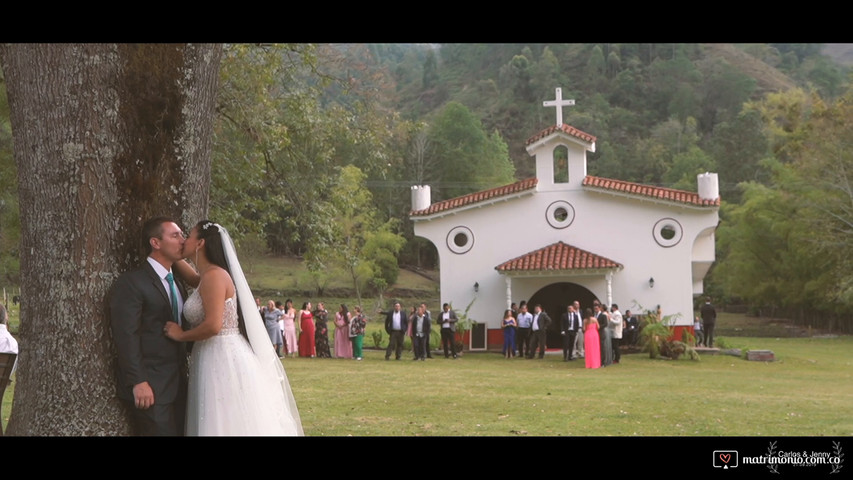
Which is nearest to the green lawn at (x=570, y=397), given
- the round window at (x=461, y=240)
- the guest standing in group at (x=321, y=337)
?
the guest standing in group at (x=321, y=337)

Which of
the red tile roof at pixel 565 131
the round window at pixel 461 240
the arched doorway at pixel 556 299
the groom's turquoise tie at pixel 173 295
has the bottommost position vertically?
the groom's turquoise tie at pixel 173 295

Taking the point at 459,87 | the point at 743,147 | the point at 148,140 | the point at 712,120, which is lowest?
the point at 148,140

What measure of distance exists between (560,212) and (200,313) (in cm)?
2442

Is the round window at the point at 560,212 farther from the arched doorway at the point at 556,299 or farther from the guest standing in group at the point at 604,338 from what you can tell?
the guest standing in group at the point at 604,338

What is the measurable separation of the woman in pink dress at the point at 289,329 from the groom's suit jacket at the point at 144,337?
19.4 m

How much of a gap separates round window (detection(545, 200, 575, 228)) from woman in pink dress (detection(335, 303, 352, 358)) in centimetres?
783

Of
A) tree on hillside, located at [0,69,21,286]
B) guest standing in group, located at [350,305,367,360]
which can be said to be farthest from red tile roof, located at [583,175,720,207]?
tree on hillside, located at [0,69,21,286]

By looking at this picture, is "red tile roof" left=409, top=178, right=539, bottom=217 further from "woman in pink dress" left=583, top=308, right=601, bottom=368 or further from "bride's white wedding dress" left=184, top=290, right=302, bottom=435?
"bride's white wedding dress" left=184, top=290, right=302, bottom=435

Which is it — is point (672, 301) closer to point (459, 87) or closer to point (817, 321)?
point (817, 321)

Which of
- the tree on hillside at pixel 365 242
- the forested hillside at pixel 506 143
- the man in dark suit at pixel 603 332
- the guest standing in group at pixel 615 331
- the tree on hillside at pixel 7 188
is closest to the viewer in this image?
the tree on hillside at pixel 7 188

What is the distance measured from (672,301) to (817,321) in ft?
81.7

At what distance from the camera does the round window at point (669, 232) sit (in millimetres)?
29062

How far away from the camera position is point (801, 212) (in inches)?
1802
